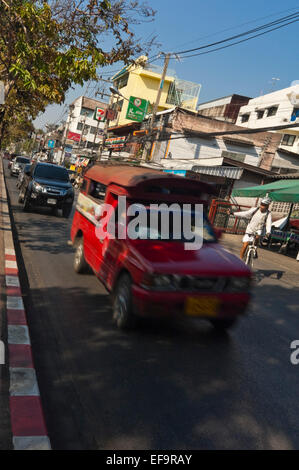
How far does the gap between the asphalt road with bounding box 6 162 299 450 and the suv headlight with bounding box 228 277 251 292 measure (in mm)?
805

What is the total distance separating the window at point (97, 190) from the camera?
7141 mm

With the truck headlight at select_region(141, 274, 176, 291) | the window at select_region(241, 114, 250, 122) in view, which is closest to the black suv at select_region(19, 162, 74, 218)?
the truck headlight at select_region(141, 274, 176, 291)

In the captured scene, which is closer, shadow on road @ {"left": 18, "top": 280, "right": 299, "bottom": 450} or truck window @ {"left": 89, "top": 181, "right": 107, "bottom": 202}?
shadow on road @ {"left": 18, "top": 280, "right": 299, "bottom": 450}

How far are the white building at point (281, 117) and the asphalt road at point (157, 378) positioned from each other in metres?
30.8

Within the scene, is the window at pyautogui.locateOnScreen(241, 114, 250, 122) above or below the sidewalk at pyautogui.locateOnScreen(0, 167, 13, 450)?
above

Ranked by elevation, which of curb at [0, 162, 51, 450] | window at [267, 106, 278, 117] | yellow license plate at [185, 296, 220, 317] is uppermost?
window at [267, 106, 278, 117]

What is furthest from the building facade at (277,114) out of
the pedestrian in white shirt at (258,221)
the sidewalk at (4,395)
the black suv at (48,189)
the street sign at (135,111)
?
the sidewalk at (4,395)

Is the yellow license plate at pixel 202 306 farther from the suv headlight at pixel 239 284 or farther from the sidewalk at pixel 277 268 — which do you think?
the sidewalk at pixel 277 268

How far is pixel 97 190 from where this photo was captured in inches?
297

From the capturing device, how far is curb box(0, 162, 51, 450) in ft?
10.00

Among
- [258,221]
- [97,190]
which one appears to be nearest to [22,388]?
[97,190]

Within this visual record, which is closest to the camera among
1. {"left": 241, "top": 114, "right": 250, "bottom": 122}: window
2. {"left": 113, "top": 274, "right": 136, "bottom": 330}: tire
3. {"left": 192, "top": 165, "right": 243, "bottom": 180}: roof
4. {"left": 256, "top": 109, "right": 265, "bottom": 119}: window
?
{"left": 113, "top": 274, "right": 136, "bottom": 330}: tire

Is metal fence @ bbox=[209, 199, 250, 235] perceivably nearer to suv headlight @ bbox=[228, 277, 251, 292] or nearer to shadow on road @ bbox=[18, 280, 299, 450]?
shadow on road @ bbox=[18, 280, 299, 450]

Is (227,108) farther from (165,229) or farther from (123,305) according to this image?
(123,305)
